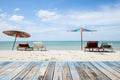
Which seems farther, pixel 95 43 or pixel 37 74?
pixel 95 43

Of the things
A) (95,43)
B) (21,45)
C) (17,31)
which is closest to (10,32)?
(17,31)

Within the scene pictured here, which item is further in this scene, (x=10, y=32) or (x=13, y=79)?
(x=10, y=32)

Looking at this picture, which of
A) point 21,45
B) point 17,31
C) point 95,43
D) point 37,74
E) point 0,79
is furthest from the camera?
point 17,31

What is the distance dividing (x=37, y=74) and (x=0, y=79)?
2.06 feet

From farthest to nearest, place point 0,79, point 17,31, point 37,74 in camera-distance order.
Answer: point 17,31 < point 37,74 < point 0,79

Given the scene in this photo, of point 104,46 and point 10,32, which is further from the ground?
point 10,32

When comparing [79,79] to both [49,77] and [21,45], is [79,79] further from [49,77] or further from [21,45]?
[21,45]

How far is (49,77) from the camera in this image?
284cm

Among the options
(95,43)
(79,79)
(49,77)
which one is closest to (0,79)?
(49,77)

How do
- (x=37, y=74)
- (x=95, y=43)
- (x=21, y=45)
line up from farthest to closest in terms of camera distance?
(x=21, y=45), (x=95, y=43), (x=37, y=74)

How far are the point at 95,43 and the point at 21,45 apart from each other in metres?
5.76

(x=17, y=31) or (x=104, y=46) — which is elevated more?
(x=17, y=31)

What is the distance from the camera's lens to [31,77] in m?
2.83

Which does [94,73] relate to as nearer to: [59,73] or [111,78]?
[111,78]
